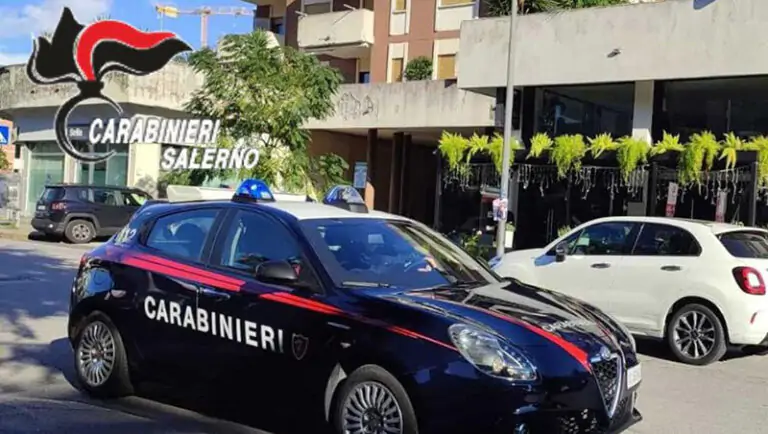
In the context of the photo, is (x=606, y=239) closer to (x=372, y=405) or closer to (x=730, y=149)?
(x=372, y=405)

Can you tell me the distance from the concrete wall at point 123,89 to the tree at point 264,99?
9.58 m

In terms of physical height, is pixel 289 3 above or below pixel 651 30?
above

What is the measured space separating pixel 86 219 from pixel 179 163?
332 cm

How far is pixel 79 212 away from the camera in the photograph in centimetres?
2284

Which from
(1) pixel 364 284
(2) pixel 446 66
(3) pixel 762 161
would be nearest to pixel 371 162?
(2) pixel 446 66

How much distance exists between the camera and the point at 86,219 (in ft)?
75.5

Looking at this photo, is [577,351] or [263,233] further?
[263,233]

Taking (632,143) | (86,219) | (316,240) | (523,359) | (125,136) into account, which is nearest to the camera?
(523,359)

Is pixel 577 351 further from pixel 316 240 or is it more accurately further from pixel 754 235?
pixel 754 235

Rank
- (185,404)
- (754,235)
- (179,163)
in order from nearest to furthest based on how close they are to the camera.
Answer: (185,404) → (754,235) → (179,163)

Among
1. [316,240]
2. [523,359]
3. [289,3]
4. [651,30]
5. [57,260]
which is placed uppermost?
[289,3]

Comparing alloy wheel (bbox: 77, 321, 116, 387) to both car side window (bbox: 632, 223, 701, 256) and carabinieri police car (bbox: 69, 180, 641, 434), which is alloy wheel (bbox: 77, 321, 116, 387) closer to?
carabinieri police car (bbox: 69, 180, 641, 434)

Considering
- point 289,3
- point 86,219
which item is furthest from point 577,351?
point 289,3

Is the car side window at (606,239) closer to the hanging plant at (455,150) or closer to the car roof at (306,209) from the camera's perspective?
the car roof at (306,209)
